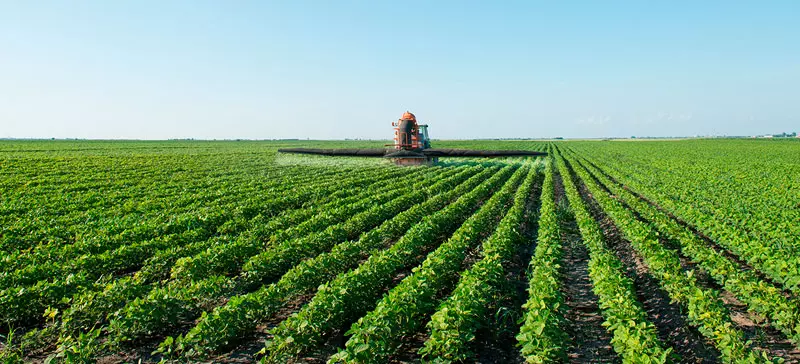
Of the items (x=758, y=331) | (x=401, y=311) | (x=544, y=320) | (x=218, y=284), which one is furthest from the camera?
(x=218, y=284)

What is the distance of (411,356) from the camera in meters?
5.13

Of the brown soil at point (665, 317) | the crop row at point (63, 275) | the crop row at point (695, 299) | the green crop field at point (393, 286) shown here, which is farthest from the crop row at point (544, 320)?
the crop row at point (63, 275)

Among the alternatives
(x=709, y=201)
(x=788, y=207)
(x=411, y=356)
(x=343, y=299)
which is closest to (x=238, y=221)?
(x=343, y=299)

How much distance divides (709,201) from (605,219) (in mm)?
5029

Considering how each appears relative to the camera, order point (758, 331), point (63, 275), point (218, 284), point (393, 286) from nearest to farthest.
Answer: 1. point (758, 331)
2. point (218, 284)
3. point (63, 275)
4. point (393, 286)

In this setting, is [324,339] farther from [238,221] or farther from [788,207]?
[788,207]

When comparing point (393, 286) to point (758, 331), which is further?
point (393, 286)

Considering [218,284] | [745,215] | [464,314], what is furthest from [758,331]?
[745,215]

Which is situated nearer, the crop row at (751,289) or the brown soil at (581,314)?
the brown soil at (581,314)

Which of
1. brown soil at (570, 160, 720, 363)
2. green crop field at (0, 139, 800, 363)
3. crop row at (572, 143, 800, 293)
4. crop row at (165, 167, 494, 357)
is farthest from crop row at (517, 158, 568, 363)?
crop row at (572, 143, 800, 293)

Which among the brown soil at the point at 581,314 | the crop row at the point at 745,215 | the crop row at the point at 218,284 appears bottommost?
the brown soil at the point at 581,314

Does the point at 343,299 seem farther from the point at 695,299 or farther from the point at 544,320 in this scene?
the point at 695,299

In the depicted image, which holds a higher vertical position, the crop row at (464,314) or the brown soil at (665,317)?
the crop row at (464,314)

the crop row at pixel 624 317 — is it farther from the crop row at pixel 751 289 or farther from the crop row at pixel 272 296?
the crop row at pixel 272 296
